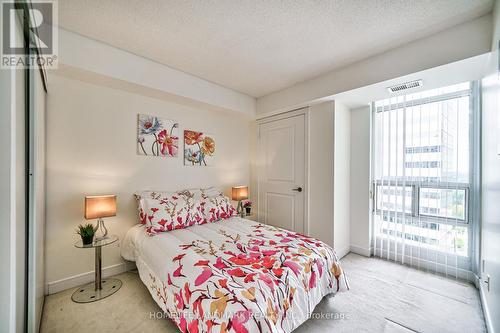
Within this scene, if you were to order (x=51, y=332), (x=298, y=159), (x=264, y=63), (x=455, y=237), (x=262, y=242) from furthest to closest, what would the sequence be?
(x=298, y=159)
(x=264, y=63)
(x=455, y=237)
(x=262, y=242)
(x=51, y=332)

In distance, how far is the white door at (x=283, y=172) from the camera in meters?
3.28

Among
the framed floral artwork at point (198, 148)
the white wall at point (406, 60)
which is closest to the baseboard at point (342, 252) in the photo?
the white wall at point (406, 60)

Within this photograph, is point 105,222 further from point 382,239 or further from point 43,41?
point 382,239

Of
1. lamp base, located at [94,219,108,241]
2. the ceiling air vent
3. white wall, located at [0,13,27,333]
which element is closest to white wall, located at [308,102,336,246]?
the ceiling air vent

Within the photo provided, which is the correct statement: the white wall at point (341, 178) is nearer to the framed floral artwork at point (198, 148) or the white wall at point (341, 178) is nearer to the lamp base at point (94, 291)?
the framed floral artwork at point (198, 148)

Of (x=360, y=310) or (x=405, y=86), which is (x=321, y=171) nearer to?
(x=405, y=86)

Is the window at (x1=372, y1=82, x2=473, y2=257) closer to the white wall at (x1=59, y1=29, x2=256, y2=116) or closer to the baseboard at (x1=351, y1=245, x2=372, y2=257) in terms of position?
the baseboard at (x1=351, y1=245, x2=372, y2=257)

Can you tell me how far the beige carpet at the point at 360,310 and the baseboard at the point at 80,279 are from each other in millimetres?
67

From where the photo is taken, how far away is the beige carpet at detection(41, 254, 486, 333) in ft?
5.52

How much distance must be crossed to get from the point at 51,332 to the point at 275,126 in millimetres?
3472

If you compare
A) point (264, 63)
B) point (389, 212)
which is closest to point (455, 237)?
point (389, 212)

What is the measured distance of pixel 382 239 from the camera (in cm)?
296

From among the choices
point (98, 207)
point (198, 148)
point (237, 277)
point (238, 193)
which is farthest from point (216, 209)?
point (237, 277)

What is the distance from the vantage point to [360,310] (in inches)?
74.3
